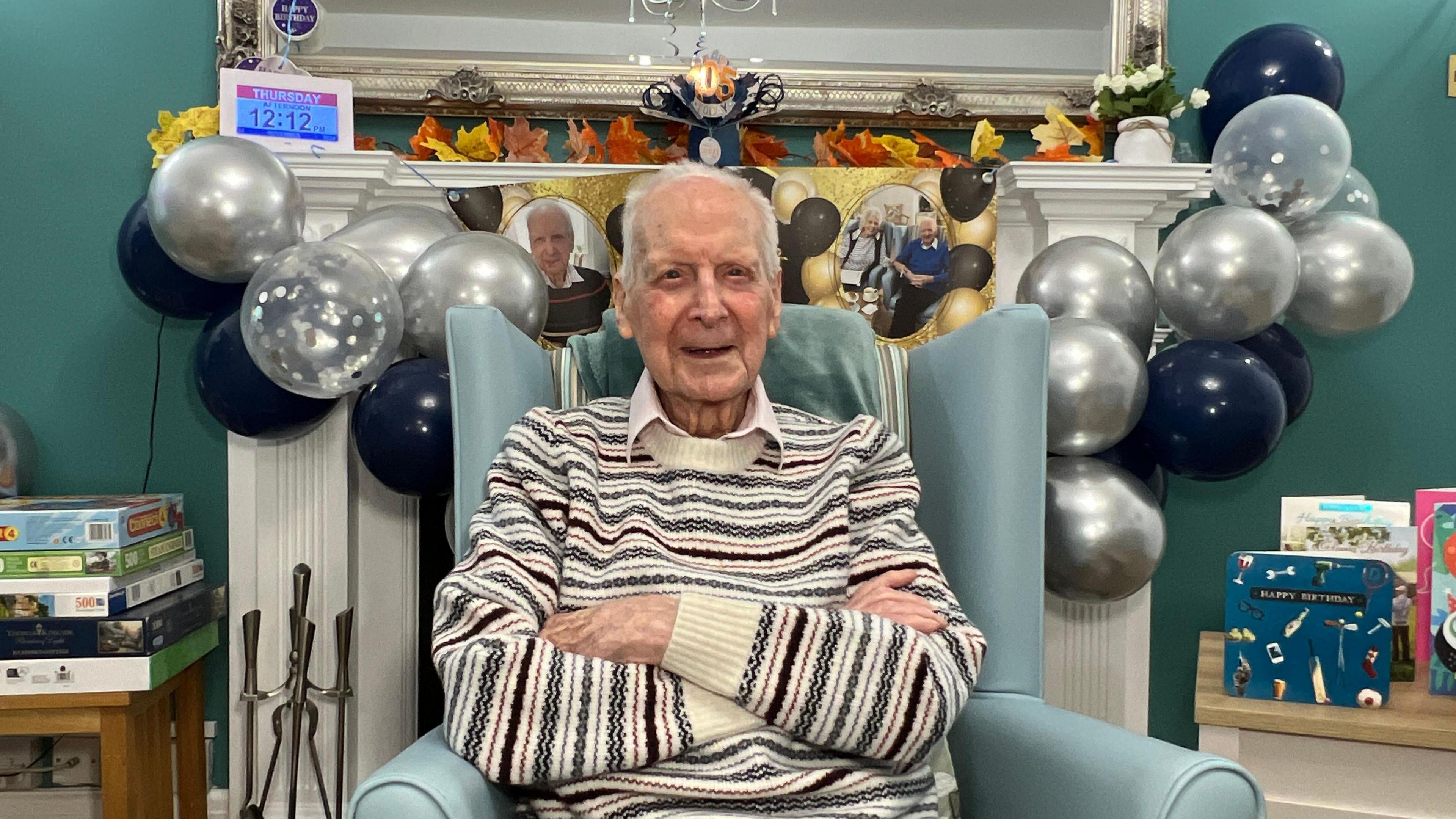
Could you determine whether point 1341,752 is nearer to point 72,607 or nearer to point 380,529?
point 380,529

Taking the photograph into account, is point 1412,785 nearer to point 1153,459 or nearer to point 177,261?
point 1153,459

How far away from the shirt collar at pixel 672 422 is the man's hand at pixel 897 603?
200 mm

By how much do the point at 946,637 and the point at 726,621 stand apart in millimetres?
253

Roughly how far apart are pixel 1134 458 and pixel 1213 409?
0.75ft

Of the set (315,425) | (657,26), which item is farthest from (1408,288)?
(315,425)

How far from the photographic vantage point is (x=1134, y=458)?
2088mm

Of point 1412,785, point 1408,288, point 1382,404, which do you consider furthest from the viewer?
point 1382,404

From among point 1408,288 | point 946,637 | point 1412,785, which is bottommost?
point 1412,785

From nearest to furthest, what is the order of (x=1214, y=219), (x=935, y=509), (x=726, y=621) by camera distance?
1. (x=726, y=621)
2. (x=935, y=509)
3. (x=1214, y=219)

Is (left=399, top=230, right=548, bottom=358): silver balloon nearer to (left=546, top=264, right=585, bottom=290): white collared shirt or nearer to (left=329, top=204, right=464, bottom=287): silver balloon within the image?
(left=329, top=204, right=464, bottom=287): silver balloon

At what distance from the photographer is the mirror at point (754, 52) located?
2.41m

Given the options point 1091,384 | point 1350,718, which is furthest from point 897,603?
point 1350,718

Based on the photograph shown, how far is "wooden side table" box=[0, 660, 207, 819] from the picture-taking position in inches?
77.1

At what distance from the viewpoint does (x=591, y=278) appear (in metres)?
2.17
